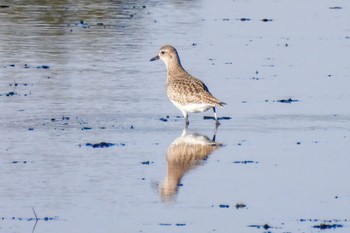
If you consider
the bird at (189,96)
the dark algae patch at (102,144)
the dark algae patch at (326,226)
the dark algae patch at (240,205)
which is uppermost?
the bird at (189,96)

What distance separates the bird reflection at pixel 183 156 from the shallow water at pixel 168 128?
0.02m

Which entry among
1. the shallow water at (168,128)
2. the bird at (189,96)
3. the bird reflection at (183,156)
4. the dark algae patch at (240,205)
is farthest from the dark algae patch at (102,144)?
the dark algae patch at (240,205)

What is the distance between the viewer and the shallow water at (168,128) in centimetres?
1270

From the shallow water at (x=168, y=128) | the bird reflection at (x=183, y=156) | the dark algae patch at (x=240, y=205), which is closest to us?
the shallow water at (x=168, y=128)

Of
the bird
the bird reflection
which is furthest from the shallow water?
the bird

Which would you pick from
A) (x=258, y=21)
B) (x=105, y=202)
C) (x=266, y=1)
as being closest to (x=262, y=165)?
(x=105, y=202)

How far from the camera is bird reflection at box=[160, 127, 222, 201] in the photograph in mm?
13812

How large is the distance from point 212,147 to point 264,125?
165 centimetres

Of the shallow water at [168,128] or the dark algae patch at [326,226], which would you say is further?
the shallow water at [168,128]

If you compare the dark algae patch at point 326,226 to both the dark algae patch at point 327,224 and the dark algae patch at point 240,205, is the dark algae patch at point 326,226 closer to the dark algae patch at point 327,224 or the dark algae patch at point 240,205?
the dark algae patch at point 327,224

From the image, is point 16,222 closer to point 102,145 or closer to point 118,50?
point 102,145

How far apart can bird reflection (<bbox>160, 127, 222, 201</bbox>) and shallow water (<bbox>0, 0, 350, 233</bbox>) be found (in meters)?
0.02

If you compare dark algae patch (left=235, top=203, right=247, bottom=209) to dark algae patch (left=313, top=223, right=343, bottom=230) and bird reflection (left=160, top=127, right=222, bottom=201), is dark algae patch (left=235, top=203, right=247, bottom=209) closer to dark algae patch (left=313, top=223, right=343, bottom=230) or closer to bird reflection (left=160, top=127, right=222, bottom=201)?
bird reflection (left=160, top=127, right=222, bottom=201)

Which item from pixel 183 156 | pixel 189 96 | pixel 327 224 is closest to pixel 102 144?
pixel 183 156
